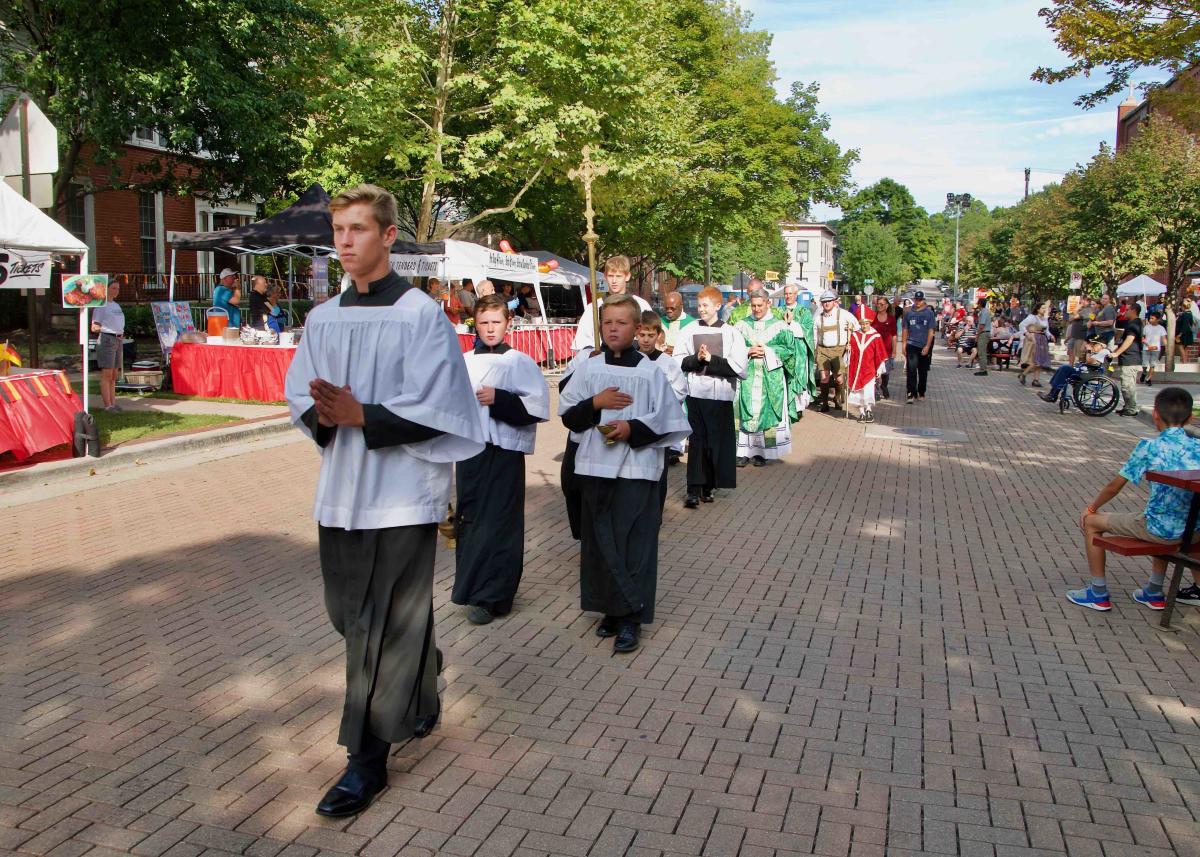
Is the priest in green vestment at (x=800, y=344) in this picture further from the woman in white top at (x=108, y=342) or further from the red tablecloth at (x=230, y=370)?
the woman in white top at (x=108, y=342)

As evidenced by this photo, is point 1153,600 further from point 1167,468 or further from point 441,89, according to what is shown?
point 441,89

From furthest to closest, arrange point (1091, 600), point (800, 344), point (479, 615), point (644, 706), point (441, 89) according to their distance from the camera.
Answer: point (441, 89) → point (800, 344) → point (1091, 600) → point (479, 615) → point (644, 706)

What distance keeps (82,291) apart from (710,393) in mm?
6661

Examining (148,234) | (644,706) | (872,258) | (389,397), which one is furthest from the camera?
(872,258)

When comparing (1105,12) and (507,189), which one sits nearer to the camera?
(1105,12)

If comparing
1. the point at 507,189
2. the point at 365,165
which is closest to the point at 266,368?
the point at 365,165

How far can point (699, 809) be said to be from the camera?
141 inches

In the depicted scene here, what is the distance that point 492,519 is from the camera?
5.46 meters

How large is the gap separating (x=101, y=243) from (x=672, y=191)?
17.5 metres

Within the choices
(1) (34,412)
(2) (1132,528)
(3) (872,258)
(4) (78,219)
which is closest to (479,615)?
(2) (1132,528)

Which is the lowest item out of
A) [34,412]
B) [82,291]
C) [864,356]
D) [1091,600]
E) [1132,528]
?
[1091,600]

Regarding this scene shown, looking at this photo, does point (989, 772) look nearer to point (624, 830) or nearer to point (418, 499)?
point (624, 830)

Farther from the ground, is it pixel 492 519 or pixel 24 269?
pixel 24 269

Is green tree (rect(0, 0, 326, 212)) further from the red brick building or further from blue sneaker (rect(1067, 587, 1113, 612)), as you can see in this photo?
blue sneaker (rect(1067, 587, 1113, 612))
